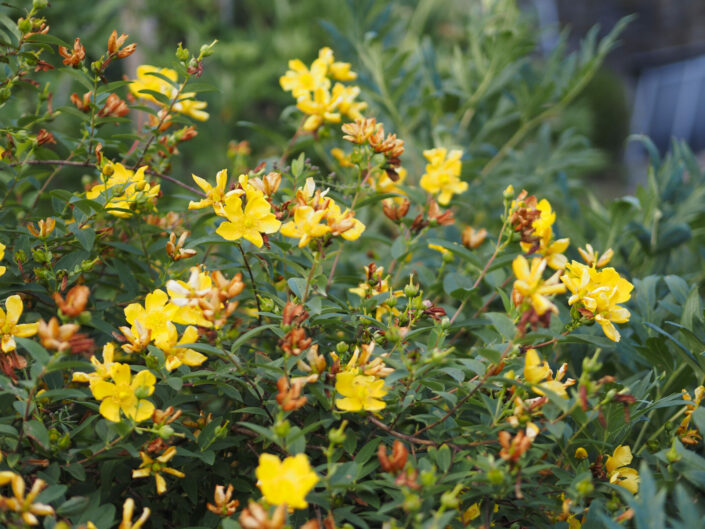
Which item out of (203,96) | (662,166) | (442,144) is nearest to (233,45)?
(203,96)

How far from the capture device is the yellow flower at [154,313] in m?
0.86

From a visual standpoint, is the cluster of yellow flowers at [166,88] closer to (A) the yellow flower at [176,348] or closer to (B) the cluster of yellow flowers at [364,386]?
(A) the yellow flower at [176,348]

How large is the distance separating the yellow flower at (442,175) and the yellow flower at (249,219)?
396 mm

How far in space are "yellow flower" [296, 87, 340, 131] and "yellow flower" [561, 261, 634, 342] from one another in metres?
0.58

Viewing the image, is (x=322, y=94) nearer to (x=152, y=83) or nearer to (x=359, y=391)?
(x=152, y=83)

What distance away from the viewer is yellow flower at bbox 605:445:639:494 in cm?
86

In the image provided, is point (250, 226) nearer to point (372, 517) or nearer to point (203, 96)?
point (372, 517)

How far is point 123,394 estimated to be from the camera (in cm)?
79

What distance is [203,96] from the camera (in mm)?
4801

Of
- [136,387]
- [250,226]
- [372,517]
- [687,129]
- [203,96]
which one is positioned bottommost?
[687,129]

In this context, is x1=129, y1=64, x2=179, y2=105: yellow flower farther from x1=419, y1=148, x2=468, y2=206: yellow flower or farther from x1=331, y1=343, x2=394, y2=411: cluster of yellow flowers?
x1=331, y1=343, x2=394, y2=411: cluster of yellow flowers

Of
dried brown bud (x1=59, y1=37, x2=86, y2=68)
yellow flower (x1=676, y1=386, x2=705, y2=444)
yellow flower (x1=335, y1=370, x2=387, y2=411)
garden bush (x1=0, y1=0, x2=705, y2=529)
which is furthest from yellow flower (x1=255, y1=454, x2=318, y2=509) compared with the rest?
dried brown bud (x1=59, y1=37, x2=86, y2=68)

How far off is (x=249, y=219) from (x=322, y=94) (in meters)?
0.45

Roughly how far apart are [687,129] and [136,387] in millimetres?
9906
